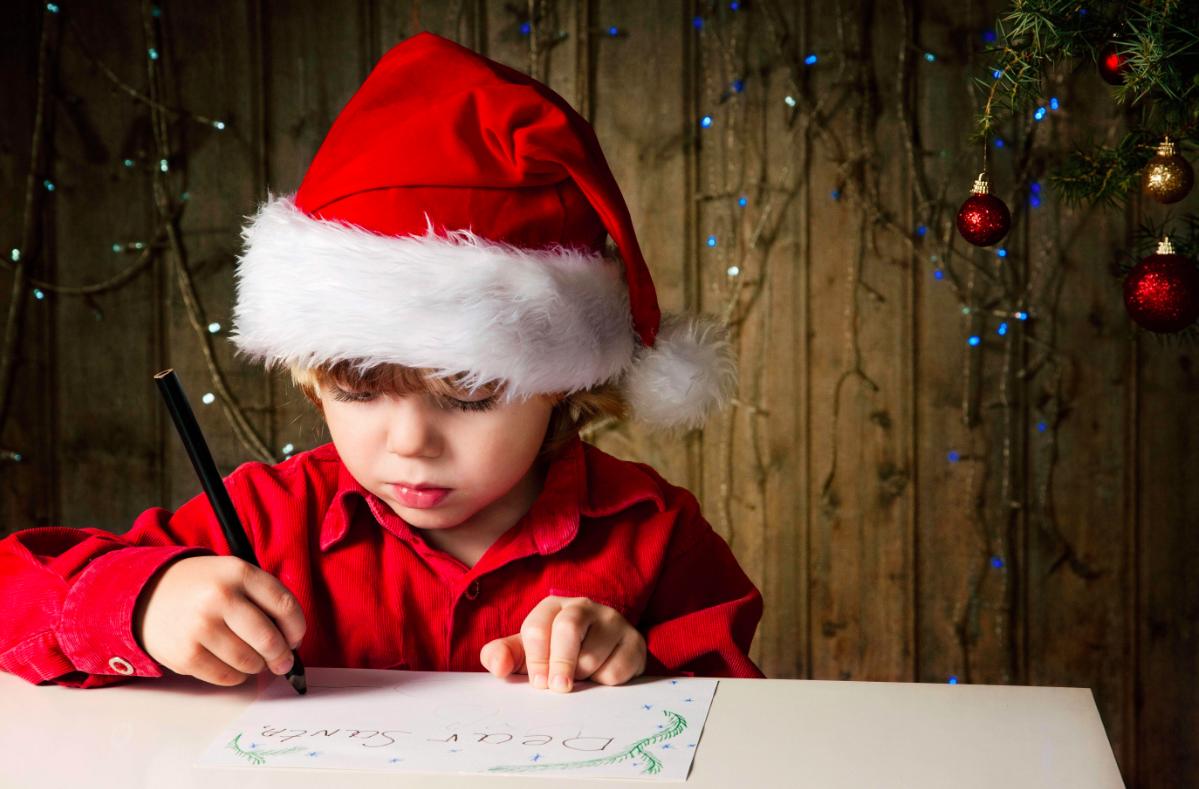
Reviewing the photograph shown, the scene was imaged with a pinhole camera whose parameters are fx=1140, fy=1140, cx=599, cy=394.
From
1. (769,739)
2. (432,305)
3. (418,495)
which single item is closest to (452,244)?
(432,305)

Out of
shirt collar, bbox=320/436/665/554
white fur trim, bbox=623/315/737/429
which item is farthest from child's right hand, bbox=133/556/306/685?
white fur trim, bbox=623/315/737/429

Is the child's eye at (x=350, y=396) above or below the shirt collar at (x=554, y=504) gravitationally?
above

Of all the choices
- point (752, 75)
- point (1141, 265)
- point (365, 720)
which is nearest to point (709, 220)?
point (752, 75)

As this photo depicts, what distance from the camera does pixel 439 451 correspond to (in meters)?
0.80

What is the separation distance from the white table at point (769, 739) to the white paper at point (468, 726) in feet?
0.04

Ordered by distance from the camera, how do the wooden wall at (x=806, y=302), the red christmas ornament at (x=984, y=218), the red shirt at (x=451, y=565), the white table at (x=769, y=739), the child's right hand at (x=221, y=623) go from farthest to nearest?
the wooden wall at (x=806, y=302) → the red christmas ornament at (x=984, y=218) → the red shirt at (x=451, y=565) → the child's right hand at (x=221, y=623) → the white table at (x=769, y=739)

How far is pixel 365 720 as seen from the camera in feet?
2.09

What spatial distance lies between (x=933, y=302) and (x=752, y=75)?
0.52 meters

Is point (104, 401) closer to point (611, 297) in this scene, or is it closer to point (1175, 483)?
point (611, 297)

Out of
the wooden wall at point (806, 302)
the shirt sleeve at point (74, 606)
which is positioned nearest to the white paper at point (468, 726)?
the shirt sleeve at point (74, 606)

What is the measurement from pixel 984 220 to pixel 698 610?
51cm

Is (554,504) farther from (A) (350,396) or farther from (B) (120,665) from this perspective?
(B) (120,665)

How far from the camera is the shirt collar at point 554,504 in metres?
0.94

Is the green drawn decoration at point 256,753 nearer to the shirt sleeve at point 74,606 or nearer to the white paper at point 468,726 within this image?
the white paper at point 468,726
